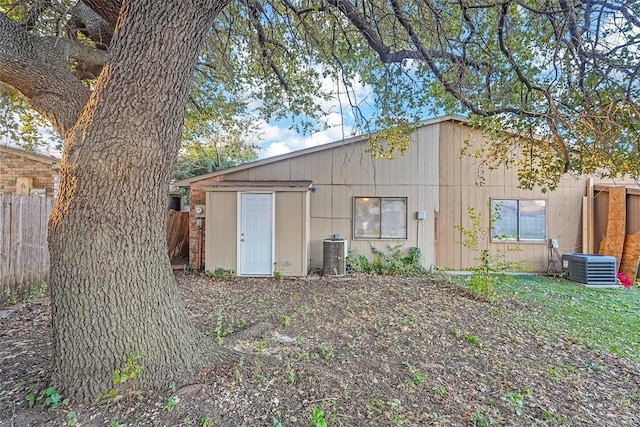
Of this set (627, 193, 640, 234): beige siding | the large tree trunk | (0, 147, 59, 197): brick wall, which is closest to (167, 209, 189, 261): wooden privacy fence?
(0, 147, 59, 197): brick wall

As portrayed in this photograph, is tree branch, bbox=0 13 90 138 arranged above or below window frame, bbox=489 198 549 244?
above

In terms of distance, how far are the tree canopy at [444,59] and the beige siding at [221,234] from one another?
8.78 feet

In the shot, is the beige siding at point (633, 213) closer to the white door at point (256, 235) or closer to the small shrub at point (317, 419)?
the white door at point (256, 235)

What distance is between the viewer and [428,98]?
18.3ft

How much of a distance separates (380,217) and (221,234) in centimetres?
413

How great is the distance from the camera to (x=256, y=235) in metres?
7.50

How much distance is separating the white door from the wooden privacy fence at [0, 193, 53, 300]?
3585 mm

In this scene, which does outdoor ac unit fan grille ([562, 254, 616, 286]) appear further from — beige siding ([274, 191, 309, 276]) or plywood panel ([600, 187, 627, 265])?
beige siding ([274, 191, 309, 276])

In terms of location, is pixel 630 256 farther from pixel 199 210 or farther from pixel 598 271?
pixel 199 210

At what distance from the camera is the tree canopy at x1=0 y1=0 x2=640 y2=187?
339cm

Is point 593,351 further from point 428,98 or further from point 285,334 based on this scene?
point 428,98

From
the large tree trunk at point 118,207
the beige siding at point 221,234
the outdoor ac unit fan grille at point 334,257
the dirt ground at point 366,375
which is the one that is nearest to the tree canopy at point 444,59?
the large tree trunk at point 118,207

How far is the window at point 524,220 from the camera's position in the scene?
8.44m

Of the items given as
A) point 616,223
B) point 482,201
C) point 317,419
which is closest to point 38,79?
point 317,419
